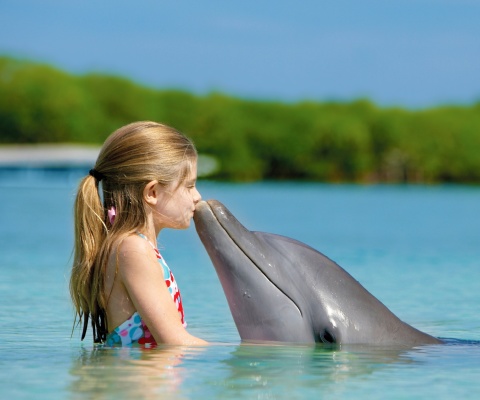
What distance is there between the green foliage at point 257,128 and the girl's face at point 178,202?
10289cm

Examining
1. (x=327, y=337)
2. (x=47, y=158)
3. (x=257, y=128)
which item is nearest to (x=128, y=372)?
(x=327, y=337)

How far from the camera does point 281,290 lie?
6.61 meters

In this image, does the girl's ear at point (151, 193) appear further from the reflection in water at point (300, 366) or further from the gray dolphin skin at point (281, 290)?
the reflection in water at point (300, 366)

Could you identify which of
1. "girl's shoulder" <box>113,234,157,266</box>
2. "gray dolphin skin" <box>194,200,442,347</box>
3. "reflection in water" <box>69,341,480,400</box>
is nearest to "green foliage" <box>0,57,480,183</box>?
"reflection in water" <box>69,341,480,400</box>

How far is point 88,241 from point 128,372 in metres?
0.81

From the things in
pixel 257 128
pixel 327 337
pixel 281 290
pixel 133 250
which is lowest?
pixel 327 337

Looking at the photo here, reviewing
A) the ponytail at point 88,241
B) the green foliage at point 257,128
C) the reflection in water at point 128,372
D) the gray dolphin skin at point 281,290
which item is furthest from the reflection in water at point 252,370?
the green foliage at point 257,128

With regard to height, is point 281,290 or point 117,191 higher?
point 117,191

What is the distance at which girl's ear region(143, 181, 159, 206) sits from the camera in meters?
6.60

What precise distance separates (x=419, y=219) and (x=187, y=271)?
22.7 meters

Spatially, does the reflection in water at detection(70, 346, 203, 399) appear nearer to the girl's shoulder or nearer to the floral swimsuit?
the floral swimsuit

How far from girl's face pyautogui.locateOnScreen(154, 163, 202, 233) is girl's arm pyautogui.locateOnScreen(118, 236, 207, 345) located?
0.24 m

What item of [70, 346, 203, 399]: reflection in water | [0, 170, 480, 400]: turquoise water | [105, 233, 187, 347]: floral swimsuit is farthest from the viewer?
[105, 233, 187, 347]: floral swimsuit

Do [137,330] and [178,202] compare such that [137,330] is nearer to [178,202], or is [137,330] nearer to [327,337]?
[178,202]
